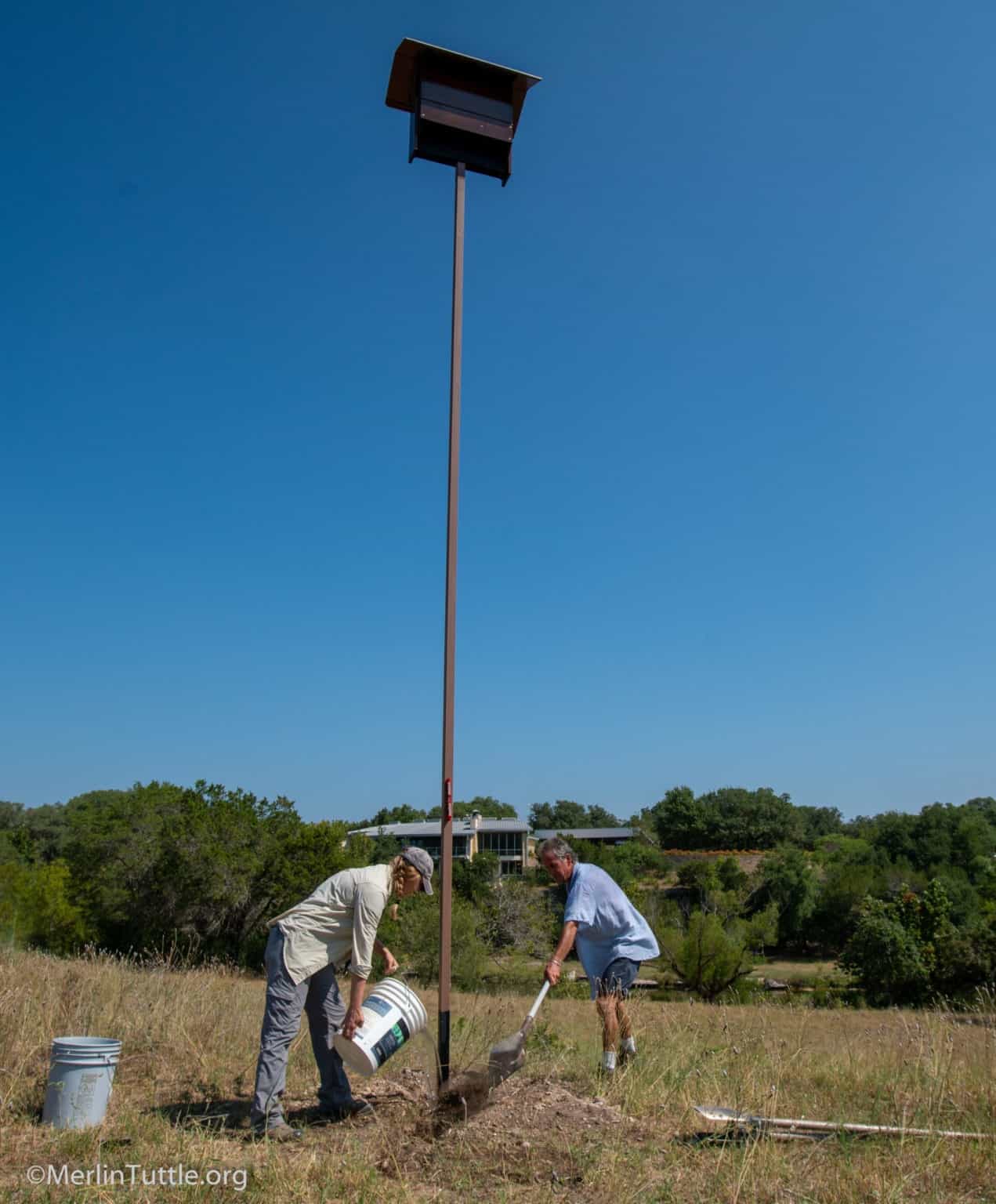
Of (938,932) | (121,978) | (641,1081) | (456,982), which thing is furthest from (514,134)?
(938,932)

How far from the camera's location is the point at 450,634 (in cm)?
537

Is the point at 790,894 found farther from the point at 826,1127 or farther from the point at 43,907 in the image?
the point at 826,1127

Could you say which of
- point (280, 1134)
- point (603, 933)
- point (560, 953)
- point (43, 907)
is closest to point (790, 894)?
point (43, 907)

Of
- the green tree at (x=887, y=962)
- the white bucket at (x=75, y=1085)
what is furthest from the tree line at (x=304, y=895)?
the white bucket at (x=75, y=1085)

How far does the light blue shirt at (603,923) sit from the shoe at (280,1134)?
6.31ft

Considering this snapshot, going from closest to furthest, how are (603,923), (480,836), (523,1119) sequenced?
1. (523,1119)
2. (603,923)
3. (480,836)

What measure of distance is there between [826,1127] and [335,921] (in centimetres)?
246

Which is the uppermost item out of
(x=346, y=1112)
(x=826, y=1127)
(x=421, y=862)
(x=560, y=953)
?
(x=421, y=862)

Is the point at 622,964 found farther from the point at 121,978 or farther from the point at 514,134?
the point at 514,134

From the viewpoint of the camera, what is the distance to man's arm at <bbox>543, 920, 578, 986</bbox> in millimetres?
4770

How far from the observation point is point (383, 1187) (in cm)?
344

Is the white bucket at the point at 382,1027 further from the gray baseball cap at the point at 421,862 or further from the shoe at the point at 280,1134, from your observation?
the gray baseball cap at the point at 421,862

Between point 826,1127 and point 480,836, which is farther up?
point 480,836

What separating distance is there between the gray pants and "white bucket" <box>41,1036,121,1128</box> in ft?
2.51
